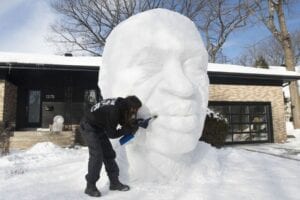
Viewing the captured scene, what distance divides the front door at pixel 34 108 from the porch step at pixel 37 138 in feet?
8.24

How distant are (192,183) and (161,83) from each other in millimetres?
1661

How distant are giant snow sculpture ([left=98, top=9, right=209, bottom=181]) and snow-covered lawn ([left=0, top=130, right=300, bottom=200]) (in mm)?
387

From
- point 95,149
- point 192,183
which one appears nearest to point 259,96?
point 192,183

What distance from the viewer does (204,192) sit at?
14.3 ft

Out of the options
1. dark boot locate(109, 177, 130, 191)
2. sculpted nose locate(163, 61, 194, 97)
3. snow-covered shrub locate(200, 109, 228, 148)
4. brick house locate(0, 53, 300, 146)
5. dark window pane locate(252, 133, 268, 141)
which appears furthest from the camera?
dark window pane locate(252, 133, 268, 141)

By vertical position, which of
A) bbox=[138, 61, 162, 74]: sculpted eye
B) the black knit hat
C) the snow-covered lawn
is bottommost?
the snow-covered lawn

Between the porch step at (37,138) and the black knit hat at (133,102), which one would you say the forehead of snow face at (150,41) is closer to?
the black knit hat at (133,102)

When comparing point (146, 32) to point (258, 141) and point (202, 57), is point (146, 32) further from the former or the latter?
point (258, 141)

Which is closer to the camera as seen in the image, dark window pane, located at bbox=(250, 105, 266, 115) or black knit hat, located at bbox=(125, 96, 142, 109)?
black knit hat, located at bbox=(125, 96, 142, 109)

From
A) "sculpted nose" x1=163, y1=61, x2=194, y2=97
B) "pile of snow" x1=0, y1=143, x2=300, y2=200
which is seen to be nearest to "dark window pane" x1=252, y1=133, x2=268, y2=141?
"pile of snow" x1=0, y1=143, x2=300, y2=200

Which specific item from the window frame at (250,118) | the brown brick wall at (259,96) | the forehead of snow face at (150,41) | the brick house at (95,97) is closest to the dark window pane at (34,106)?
the brick house at (95,97)

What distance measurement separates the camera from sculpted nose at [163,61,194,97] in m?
4.57

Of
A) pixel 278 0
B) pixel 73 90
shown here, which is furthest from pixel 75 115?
pixel 278 0

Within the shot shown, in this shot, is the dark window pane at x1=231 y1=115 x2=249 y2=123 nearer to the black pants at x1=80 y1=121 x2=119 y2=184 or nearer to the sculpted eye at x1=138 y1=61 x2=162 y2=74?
the sculpted eye at x1=138 y1=61 x2=162 y2=74
